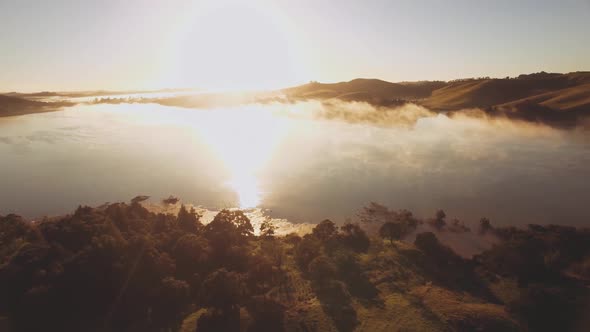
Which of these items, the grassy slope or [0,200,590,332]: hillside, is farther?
[0,200,590,332]: hillside

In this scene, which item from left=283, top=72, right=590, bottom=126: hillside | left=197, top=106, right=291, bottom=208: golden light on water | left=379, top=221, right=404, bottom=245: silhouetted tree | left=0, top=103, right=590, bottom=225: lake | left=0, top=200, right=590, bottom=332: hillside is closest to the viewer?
left=0, top=200, right=590, bottom=332: hillside

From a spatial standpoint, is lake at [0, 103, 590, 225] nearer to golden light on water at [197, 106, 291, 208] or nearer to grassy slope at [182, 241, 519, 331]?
golden light on water at [197, 106, 291, 208]

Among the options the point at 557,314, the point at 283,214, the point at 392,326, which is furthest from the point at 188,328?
the point at 557,314

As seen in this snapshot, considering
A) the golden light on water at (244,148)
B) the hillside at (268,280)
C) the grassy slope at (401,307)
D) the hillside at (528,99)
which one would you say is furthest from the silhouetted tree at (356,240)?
the hillside at (528,99)

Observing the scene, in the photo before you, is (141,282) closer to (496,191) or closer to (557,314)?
(557,314)

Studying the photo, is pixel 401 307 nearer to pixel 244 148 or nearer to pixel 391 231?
pixel 391 231

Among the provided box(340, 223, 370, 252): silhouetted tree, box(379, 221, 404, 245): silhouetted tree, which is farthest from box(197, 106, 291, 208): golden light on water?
box(379, 221, 404, 245): silhouetted tree

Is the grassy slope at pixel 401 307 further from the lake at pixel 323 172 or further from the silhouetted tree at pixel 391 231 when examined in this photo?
the lake at pixel 323 172

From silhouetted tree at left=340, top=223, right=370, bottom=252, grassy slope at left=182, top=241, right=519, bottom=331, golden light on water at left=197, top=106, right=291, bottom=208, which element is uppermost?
golden light on water at left=197, top=106, right=291, bottom=208

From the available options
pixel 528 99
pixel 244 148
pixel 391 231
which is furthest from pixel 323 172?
pixel 528 99
